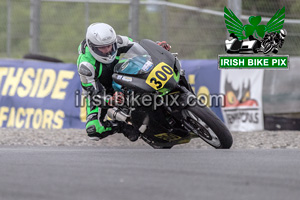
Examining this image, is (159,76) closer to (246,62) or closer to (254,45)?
(246,62)

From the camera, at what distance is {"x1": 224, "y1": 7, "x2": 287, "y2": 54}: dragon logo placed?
10305mm

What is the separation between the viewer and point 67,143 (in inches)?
354

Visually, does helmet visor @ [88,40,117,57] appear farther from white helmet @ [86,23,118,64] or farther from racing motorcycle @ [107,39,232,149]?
racing motorcycle @ [107,39,232,149]

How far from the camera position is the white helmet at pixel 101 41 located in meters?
6.75

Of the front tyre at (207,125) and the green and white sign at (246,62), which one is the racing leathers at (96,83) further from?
the green and white sign at (246,62)

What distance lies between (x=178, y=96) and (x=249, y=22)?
14.3 feet

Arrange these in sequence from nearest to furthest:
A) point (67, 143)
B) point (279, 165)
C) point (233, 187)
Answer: point (233, 187) → point (279, 165) → point (67, 143)

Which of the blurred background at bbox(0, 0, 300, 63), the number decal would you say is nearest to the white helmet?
the number decal

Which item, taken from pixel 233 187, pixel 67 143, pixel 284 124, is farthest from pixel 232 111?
pixel 233 187

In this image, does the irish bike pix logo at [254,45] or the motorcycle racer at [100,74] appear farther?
the irish bike pix logo at [254,45]

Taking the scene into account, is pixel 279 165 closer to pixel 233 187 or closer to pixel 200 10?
pixel 233 187

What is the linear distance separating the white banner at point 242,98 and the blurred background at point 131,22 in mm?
535

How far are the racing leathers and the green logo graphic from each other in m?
3.22

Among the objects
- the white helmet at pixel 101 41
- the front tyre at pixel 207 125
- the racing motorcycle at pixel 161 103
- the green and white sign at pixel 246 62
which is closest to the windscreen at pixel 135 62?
the racing motorcycle at pixel 161 103
